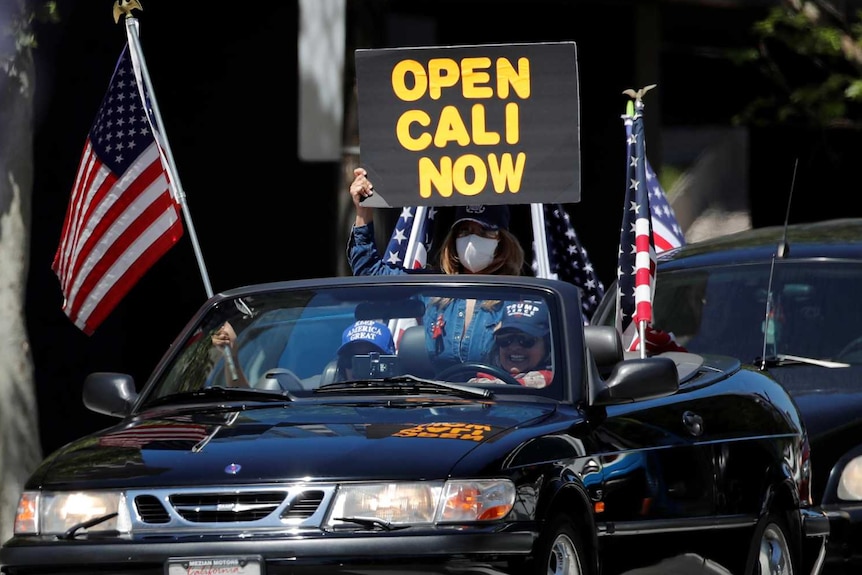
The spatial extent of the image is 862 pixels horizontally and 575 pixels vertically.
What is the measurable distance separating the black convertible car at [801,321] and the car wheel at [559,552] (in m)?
2.73

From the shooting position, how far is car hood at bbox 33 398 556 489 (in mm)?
5797

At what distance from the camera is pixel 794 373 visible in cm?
938

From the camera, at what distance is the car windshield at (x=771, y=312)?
9672 millimetres

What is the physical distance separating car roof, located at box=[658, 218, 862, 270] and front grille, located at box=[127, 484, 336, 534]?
4859mm

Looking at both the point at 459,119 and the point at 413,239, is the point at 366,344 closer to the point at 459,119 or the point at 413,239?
the point at 459,119

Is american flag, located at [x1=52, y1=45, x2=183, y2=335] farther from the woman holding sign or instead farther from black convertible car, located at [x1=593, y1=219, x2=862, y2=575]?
black convertible car, located at [x1=593, y1=219, x2=862, y2=575]

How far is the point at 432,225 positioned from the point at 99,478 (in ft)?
15.5

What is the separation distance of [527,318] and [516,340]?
0.10 m

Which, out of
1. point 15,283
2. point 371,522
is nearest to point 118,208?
point 15,283

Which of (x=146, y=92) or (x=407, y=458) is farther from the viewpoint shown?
(x=146, y=92)

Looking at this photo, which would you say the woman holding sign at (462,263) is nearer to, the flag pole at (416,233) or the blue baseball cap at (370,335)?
the blue baseball cap at (370,335)

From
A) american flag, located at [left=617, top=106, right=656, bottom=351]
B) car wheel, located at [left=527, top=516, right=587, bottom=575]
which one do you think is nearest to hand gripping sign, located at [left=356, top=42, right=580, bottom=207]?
american flag, located at [left=617, top=106, right=656, bottom=351]

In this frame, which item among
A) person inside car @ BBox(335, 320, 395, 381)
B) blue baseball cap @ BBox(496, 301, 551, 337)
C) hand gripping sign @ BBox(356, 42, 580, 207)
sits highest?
hand gripping sign @ BBox(356, 42, 580, 207)

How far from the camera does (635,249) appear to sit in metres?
9.05
